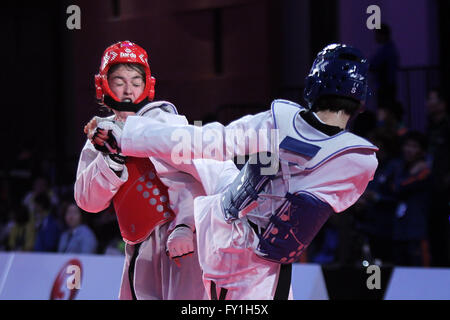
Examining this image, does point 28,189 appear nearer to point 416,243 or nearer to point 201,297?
point 416,243

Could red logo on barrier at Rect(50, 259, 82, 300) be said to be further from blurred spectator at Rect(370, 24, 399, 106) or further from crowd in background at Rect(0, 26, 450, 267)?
blurred spectator at Rect(370, 24, 399, 106)

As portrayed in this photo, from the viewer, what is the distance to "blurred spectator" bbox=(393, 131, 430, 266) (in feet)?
20.6

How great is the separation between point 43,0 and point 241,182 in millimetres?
11757

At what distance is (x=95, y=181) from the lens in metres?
3.36

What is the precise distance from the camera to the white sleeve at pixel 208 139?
9.46ft

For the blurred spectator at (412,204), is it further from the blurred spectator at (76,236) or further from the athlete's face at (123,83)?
the athlete's face at (123,83)

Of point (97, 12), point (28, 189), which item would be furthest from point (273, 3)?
point (28, 189)

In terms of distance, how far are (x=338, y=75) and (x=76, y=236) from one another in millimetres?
4924

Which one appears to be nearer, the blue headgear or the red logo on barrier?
the blue headgear

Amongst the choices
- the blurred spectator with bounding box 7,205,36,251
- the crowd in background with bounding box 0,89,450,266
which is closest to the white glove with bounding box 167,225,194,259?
the crowd in background with bounding box 0,89,450,266

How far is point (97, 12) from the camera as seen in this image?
353 inches

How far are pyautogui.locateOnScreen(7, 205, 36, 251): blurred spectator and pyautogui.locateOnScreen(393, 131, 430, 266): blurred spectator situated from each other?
13.5 feet

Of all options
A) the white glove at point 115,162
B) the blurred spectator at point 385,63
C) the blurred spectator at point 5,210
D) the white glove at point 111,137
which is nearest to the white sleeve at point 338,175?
the white glove at point 111,137

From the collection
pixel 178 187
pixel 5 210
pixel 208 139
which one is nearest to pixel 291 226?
pixel 208 139
